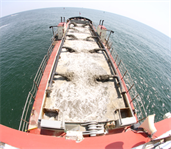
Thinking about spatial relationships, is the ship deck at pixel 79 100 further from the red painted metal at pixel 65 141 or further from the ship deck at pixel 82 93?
the red painted metal at pixel 65 141

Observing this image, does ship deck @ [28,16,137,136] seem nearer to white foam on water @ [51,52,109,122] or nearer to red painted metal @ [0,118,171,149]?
white foam on water @ [51,52,109,122]

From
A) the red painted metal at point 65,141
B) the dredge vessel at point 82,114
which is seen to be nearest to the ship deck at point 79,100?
the dredge vessel at point 82,114

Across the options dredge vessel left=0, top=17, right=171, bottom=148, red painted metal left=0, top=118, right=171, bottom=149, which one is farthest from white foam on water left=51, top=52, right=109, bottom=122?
red painted metal left=0, top=118, right=171, bottom=149

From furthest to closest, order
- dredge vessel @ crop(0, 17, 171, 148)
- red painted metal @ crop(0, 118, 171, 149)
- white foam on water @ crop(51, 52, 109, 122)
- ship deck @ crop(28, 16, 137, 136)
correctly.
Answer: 1. white foam on water @ crop(51, 52, 109, 122)
2. ship deck @ crop(28, 16, 137, 136)
3. dredge vessel @ crop(0, 17, 171, 148)
4. red painted metal @ crop(0, 118, 171, 149)

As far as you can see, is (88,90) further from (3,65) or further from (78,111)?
(3,65)

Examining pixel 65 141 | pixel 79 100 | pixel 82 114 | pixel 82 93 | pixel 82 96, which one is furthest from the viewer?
pixel 82 93

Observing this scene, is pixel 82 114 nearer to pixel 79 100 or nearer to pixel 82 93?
pixel 79 100

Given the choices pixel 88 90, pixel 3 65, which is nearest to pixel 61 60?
pixel 88 90

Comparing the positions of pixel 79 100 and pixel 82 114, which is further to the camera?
pixel 79 100

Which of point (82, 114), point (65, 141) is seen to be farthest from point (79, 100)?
point (65, 141)
